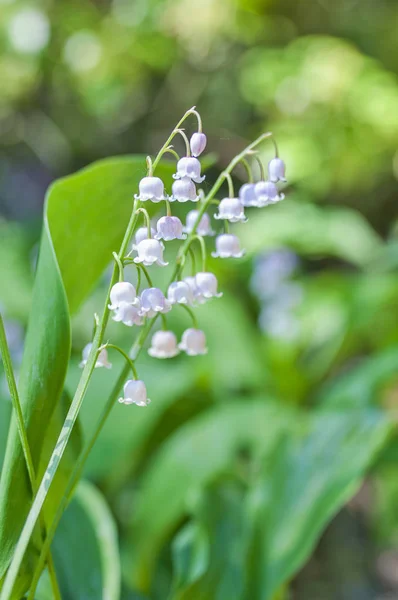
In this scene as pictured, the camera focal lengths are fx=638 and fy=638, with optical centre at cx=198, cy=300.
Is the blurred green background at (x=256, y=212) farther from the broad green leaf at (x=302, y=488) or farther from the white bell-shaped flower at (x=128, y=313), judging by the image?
the white bell-shaped flower at (x=128, y=313)

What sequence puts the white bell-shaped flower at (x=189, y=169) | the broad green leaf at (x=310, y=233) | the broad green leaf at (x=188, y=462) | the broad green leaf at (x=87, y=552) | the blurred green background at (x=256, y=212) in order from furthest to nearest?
the broad green leaf at (x=310, y=233), the blurred green background at (x=256, y=212), the broad green leaf at (x=188, y=462), the broad green leaf at (x=87, y=552), the white bell-shaped flower at (x=189, y=169)

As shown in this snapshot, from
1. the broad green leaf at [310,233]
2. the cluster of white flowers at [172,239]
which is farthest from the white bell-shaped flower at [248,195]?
the broad green leaf at [310,233]

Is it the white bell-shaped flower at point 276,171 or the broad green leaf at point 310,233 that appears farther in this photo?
the broad green leaf at point 310,233

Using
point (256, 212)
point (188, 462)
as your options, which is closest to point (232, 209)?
point (188, 462)

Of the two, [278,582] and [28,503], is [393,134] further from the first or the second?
[28,503]

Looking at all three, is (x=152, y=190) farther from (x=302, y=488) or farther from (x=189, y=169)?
(x=302, y=488)
